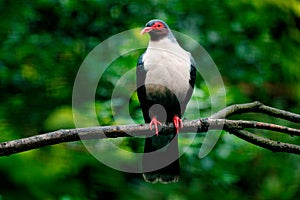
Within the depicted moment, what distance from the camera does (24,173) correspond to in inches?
104

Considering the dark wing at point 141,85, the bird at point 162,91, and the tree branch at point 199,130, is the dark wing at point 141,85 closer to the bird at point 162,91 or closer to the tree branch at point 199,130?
the bird at point 162,91

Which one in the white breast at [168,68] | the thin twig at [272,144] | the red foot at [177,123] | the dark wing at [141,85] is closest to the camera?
the thin twig at [272,144]

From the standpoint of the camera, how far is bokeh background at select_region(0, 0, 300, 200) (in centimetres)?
291

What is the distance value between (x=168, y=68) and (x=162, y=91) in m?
0.18

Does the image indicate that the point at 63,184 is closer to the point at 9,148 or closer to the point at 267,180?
the point at 9,148

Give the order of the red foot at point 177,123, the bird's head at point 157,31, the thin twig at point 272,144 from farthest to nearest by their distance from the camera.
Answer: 1. the bird's head at point 157,31
2. the red foot at point 177,123
3. the thin twig at point 272,144

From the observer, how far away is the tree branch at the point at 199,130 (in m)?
2.18

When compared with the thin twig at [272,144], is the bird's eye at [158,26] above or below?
above

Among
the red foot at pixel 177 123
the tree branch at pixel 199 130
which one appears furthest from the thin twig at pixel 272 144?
the red foot at pixel 177 123

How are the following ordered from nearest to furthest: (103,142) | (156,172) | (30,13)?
1. (103,142)
2. (156,172)
3. (30,13)

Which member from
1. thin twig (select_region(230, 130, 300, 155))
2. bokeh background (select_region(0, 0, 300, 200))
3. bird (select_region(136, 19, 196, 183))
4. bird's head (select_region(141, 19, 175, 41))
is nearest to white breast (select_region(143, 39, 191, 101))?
bird (select_region(136, 19, 196, 183))

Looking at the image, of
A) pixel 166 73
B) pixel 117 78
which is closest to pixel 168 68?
pixel 166 73

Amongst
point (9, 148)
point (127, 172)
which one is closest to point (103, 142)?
point (127, 172)

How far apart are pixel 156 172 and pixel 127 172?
0.50 feet
